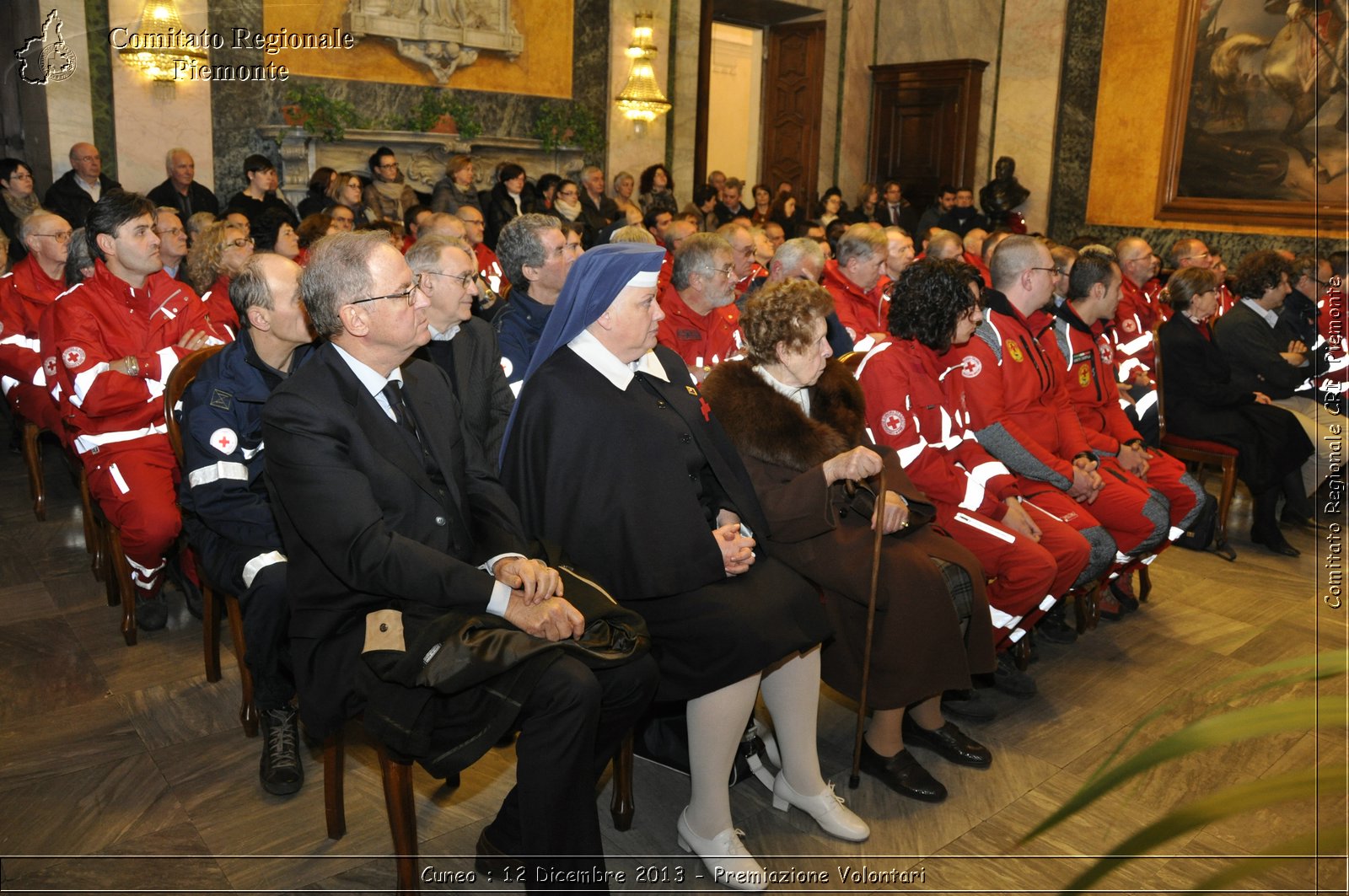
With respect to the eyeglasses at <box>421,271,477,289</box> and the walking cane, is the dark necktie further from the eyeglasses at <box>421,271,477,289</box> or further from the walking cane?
the walking cane

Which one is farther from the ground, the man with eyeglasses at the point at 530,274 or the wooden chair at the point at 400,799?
the man with eyeglasses at the point at 530,274

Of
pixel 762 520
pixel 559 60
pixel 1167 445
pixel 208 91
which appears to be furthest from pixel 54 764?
pixel 559 60

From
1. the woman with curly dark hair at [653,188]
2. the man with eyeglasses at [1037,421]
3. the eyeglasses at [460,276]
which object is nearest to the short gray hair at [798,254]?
the man with eyeglasses at [1037,421]

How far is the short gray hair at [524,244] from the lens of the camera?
12.6 ft

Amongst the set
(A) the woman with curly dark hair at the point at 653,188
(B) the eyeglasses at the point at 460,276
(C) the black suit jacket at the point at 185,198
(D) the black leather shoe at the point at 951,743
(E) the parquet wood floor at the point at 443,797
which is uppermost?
(A) the woman with curly dark hair at the point at 653,188

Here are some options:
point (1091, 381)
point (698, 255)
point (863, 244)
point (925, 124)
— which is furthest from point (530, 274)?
point (925, 124)

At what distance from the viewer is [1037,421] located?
4031 millimetres

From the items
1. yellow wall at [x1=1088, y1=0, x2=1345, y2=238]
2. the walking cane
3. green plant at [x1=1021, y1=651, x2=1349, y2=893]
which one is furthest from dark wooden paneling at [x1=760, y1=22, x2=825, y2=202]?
green plant at [x1=1021, y1=651, x2=1349, y2=893]

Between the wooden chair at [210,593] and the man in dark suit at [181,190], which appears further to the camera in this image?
the man in dark suit at [181,190]

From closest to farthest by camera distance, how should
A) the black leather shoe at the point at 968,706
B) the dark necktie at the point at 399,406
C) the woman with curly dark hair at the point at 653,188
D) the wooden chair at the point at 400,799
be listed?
the wooden chair at the point at 400,799 < the dark necktie at the point at 399,406 < the black leather shoe at the point at 968,706 < the woman with curly dark hair at the point at 653,188

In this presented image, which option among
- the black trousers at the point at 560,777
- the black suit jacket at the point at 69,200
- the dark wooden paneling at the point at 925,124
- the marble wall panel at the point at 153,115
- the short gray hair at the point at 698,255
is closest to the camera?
the black trousers at the point at 560,777

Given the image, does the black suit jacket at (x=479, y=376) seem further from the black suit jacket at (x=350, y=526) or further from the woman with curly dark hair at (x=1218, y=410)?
the woman with curly dark hair at (x=1218, y=410)

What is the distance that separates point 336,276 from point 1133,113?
13.1 m

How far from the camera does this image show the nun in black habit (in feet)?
8.55
